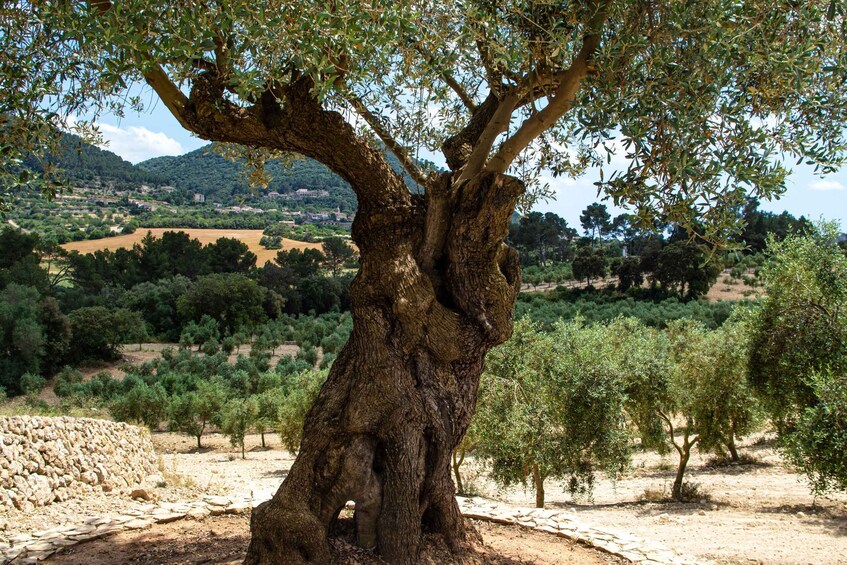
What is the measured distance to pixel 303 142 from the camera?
19.1ft

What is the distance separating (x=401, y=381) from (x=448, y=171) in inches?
79.2

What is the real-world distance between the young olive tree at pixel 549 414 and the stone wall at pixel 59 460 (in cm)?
664

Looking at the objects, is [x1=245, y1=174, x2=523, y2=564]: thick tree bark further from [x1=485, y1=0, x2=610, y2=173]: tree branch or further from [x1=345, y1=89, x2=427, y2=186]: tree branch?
[x1=345, y1=89, x2=427, y2=186]: tree branch

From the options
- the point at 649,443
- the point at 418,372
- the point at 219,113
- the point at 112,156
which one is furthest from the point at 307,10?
the point at 112,156

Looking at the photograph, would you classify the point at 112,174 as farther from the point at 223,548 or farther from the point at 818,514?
the point at 223,548

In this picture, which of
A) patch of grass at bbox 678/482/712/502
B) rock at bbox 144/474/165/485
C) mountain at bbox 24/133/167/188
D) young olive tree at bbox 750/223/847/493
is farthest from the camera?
mountain at bbox 24/133/167/188

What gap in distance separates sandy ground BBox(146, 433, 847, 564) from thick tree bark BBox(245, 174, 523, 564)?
3.85 m

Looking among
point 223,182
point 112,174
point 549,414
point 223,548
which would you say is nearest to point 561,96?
point 223,548

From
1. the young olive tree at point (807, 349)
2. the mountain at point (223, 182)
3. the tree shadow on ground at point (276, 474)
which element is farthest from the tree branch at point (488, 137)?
the mountain at point (223, 182)

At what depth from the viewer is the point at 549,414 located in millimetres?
14625

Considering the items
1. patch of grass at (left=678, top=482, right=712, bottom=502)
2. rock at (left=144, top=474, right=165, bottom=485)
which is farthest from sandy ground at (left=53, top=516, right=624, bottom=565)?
patch of grass at (left=678, top=482, right=712, bottom=502)

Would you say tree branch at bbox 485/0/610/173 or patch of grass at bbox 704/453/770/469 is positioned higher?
tree branch at bbox 485/0/610/173

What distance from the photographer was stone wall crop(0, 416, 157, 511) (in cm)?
902

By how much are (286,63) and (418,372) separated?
9.13 ft
